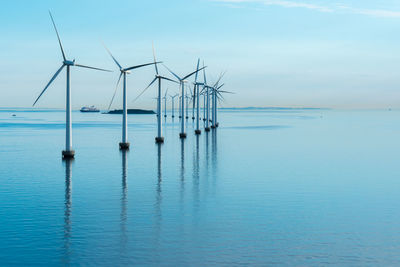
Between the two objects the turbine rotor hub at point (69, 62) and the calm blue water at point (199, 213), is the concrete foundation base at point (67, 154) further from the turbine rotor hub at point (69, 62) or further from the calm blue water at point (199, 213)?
the turbine rotor hub at point (69, 62)

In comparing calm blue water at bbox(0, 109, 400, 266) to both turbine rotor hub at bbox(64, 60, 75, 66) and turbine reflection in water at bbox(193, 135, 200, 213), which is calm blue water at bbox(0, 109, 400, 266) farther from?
turbine rotor hub at bbox(64, 60, 75, 66)

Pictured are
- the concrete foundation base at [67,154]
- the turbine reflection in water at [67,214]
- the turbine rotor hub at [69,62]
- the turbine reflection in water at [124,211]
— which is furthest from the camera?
the concrete foundation base at [67,154]

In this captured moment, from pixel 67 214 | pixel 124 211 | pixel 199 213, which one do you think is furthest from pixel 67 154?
pixel 199 213

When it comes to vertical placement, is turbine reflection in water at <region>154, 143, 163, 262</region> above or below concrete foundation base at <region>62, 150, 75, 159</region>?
below

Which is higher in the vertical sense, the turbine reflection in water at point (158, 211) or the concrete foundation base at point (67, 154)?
the concrete foundation base at point (67, 154)

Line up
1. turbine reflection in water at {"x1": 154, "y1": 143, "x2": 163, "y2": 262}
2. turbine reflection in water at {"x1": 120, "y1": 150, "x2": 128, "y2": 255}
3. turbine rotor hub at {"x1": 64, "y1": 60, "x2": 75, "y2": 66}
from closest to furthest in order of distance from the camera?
turbine reflection in water at {"x1": 120, "y1": 150, "x2": 128, "y2": 255}, turbine reflection in water at {"x1": 154, "y1": 143, "x2": 163, "y2": 262}, turbine rotor hub at {"x1": 64, "y1": 60, "x2": 75, "y2": 66}

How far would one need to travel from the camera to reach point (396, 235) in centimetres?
2553

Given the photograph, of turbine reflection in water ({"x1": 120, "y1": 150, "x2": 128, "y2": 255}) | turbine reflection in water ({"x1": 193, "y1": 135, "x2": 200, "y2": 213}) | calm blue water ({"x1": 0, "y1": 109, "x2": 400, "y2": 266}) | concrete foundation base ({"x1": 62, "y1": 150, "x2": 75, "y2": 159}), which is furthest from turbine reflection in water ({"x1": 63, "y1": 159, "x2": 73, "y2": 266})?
concrete foundation base ({"x1": 62, "y1": 150, "x2": 75, "y2": 159})

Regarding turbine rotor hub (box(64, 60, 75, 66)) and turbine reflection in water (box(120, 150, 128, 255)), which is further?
turbine rotor hub (box(64, 60, 75, 66))

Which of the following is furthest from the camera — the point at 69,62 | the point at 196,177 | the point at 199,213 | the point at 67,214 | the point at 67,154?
the point at 67,154

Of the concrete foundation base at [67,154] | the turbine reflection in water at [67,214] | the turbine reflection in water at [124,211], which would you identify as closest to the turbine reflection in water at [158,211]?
the turbine reflection in water at [124,211]

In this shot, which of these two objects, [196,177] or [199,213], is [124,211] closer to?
[199,213]

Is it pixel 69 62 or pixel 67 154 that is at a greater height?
pixel 69 62

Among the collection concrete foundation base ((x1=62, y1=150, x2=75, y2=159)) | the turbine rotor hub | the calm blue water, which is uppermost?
the turbine rotor hub
